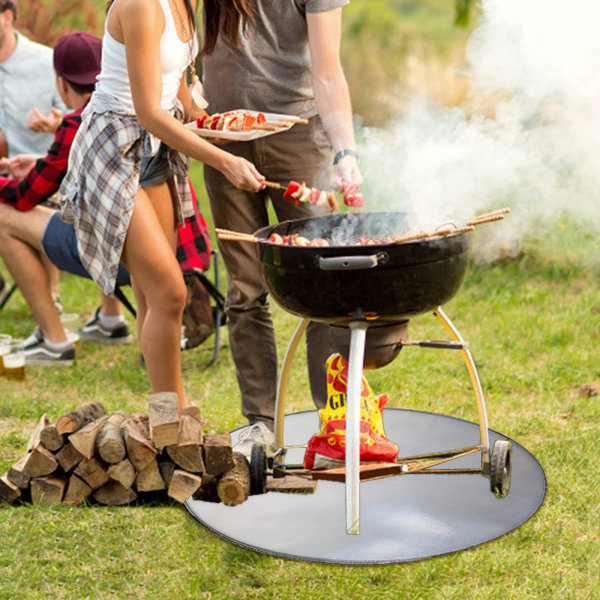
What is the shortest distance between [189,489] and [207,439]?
0.56 ft

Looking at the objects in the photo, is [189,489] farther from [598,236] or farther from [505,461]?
[598,236]

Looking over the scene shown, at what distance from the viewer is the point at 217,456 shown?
8.95ft

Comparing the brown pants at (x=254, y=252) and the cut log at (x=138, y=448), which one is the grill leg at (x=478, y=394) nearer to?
the brown pants at (x=254, y=252)

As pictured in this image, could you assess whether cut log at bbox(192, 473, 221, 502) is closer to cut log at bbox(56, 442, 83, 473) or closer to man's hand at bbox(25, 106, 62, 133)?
cut log at bbox(56, 442, 83, 473)

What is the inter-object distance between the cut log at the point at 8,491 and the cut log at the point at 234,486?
67 centimetres

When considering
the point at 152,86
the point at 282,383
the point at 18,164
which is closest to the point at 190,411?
the point at 282,383

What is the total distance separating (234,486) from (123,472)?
373 mm

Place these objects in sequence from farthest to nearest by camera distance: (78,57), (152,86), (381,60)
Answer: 1. (381,60)
2. (78,57)
3. (152,86)

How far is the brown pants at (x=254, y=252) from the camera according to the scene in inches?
119

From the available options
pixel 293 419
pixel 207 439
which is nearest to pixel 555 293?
pixel 293 419

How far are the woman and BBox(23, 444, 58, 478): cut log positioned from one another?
1.46 feet

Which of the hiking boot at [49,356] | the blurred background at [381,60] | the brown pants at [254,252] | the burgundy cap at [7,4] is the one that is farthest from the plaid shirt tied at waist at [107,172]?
the blurred background at [381,60]

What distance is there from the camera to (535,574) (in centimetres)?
234

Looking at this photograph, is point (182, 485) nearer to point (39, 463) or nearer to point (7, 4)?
point (39, 463)
